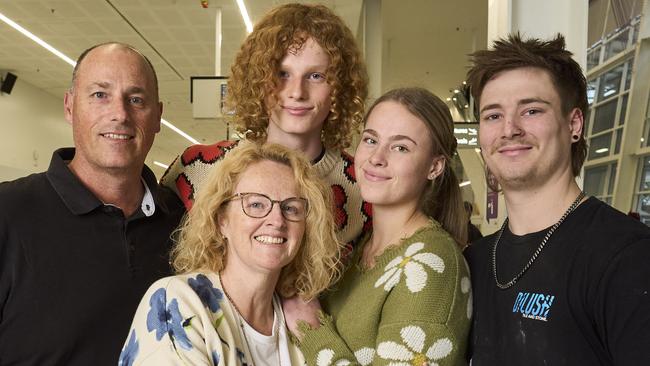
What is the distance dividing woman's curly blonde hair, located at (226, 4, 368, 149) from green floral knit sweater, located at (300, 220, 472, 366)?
799 millimetres

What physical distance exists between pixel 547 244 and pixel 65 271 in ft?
4.80

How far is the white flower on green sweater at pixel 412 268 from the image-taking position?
1654 mm

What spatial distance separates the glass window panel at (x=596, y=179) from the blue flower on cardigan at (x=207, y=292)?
258 cm

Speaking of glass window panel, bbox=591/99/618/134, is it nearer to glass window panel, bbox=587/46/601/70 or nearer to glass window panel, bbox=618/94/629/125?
glass window panel, bbox=618/94/629/125

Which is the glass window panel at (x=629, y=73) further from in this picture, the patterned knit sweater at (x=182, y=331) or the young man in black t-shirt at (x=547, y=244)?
the patterned knit sweater at (x=182, y=331)

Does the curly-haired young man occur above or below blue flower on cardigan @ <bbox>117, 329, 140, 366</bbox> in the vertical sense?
above

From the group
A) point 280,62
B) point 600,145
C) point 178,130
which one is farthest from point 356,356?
point 178,130

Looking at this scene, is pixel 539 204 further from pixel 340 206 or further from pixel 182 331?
pixel 182 331

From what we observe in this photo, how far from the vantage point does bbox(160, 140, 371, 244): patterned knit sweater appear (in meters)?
2.33

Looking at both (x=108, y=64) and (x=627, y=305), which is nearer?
(x=627, y=305)

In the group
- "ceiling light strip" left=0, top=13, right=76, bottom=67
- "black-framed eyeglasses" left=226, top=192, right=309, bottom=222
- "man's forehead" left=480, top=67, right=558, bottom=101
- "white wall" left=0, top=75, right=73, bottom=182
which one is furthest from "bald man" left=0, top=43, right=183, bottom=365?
"white wall" left=0, top=75, right=73, bottom=182

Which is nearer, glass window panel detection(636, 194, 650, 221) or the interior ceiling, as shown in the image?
glass window panel detection(636, 194, 650, 221)

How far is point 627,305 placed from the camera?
51.6 inches

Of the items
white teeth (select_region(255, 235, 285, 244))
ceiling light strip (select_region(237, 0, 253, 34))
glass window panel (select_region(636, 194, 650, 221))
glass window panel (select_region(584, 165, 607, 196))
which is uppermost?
ceiling light strip (select_region(237, 0, 253, 34))
